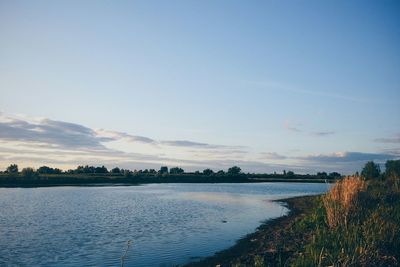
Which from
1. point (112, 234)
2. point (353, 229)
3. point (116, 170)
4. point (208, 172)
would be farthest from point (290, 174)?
point (353, 229)

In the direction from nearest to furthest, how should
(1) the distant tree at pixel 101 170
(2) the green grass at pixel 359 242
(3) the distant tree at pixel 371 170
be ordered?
1. (2) the green grass at pixel 359 242
2. (3) the distant tree at pixel 371 170
3. (1) the distant tree at pixel 101 170

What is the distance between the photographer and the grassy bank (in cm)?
1165

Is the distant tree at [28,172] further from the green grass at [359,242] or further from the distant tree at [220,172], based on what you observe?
the green grass at [359,242]

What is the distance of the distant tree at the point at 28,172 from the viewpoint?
280 ft

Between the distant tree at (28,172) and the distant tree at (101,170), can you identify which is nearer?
the distant tree at (28,172)

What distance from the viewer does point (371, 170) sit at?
5762 cm

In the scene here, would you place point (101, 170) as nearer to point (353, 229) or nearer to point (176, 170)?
point (176, 170)

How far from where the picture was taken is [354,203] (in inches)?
755

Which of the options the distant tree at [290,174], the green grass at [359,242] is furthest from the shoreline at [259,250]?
the distant tree at [290,174]

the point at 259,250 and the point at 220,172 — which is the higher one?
the point at 220,172

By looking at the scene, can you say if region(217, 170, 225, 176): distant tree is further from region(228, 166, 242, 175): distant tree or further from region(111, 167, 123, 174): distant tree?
region(111, 167, 123, 174): distant tree

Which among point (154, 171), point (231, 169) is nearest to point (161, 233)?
point (154, 171)

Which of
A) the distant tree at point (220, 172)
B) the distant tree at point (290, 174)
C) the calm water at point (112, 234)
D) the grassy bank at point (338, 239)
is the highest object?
the distant tree at point (220, 172)

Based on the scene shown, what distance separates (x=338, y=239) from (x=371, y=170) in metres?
48.7
